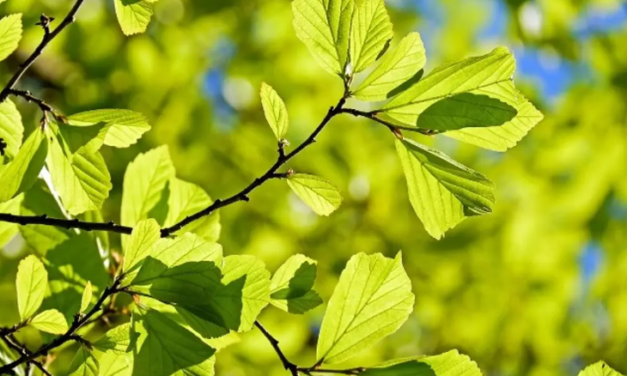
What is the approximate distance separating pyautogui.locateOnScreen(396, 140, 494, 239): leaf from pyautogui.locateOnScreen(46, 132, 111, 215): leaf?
297 mm

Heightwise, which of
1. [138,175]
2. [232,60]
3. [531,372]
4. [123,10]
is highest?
[232,60]

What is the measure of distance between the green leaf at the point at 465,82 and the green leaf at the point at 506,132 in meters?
0.02

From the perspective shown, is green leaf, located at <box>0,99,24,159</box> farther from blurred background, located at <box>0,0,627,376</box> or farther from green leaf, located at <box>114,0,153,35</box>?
blurred background, located at <box>0,0,627,376</box>

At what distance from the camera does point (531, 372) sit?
2.52m

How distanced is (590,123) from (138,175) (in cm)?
216

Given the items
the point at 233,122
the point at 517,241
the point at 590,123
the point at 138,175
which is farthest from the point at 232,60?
the point at 138,175

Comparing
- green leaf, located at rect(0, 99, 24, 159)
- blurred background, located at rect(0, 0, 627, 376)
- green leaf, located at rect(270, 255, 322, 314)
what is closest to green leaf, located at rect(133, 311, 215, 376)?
green leaf, located at rect(270, 255, 322, 314)

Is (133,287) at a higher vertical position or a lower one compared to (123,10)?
lower

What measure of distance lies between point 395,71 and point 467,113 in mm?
80

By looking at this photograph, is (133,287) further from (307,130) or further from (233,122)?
(233,122)

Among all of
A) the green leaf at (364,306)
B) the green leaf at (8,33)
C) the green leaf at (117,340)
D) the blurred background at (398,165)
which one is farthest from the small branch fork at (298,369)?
the blurred background at (398,165)

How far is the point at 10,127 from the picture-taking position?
2.34ft

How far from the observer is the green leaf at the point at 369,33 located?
2.27 ft

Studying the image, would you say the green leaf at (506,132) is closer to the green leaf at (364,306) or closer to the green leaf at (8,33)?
the green leaf at (364,306)
